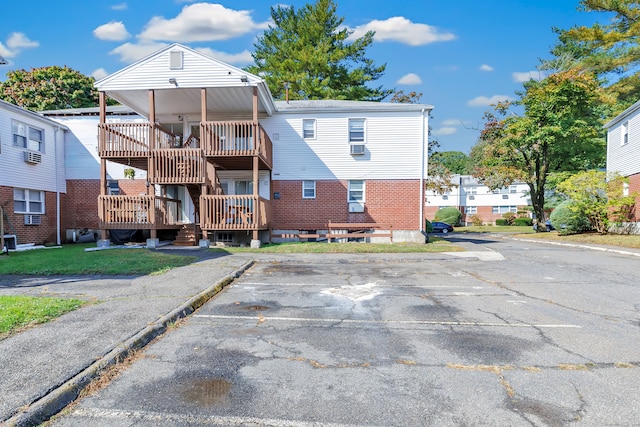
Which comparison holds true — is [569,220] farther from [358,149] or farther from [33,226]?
[33,226]

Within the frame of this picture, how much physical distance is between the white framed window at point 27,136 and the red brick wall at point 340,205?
11310 millimetres

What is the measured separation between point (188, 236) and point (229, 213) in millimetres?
2678

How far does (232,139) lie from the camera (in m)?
15.1

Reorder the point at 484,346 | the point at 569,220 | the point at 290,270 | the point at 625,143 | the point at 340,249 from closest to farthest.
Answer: the point at 484,346, the point at 290,270, the point at 340,249, the point at 625,143, the point at 569,220

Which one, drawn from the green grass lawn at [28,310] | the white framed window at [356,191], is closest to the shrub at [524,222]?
the white framed window at [356,191]

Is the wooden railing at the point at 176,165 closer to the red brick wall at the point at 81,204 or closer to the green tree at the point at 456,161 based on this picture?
the red brick wall at the point at 81,204

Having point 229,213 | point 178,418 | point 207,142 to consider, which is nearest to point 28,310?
A: point 178,418

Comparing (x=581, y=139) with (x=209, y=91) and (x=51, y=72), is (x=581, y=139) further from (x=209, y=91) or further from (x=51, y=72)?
(x=51, y=72)

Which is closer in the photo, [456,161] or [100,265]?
[100,265]

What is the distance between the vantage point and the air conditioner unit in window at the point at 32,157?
632 inches

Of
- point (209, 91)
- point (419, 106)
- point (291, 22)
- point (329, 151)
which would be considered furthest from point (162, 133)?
point (291, 22)

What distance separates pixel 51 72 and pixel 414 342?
41.6 meters

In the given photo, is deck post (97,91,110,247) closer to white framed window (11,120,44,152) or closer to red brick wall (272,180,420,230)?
white framed window (11,120,44,152)

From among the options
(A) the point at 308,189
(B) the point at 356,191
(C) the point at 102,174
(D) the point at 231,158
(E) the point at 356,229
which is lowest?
(E) the point at 356,229
